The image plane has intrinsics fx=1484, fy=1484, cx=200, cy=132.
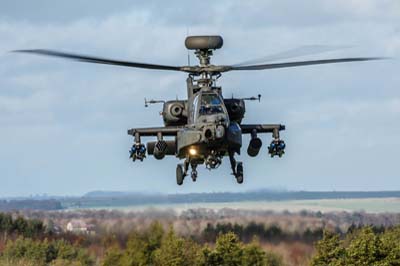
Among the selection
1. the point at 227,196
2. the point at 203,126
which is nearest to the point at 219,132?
the point at 203,126

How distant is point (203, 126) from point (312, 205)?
50.3 metres

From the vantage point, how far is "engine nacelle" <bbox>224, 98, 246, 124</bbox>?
43.0 metres

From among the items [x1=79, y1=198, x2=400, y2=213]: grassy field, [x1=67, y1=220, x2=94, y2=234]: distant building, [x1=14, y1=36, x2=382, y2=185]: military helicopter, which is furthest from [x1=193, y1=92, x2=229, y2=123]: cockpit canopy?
[x1=67, y1=220, x2=94, y2=234]: distant building

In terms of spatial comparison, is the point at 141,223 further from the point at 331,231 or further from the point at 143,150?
the point at 143,150

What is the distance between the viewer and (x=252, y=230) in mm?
81438

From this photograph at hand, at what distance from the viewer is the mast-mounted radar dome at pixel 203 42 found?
41969 mm

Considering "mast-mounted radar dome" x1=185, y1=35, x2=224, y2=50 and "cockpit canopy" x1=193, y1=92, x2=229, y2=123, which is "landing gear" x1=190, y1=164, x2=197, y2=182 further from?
"mast-mounted radar dome" x1=185, y1=35, x2=224, y2=50

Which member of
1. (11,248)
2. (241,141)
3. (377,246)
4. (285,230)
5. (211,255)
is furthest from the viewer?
(11,248)

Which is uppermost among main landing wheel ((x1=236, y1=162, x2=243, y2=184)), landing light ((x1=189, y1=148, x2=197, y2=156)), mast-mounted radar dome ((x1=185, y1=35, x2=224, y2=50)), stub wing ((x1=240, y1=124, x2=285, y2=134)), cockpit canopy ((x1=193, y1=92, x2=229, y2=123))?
mast-mounted radar dome ((x1=185, y1=35, x2=224, y2=50))

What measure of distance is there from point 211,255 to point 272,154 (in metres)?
45.3

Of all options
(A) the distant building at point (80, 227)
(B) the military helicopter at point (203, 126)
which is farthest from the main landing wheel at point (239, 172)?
(A) the distant building at point (80, 227)

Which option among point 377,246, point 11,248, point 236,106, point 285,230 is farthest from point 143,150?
point 11,248

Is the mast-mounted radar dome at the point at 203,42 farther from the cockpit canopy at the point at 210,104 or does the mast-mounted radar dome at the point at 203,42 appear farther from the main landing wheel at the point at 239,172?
the main landing wheel at the point at 239,172

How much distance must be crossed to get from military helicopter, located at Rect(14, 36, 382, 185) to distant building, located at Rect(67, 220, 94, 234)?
1789 inches
